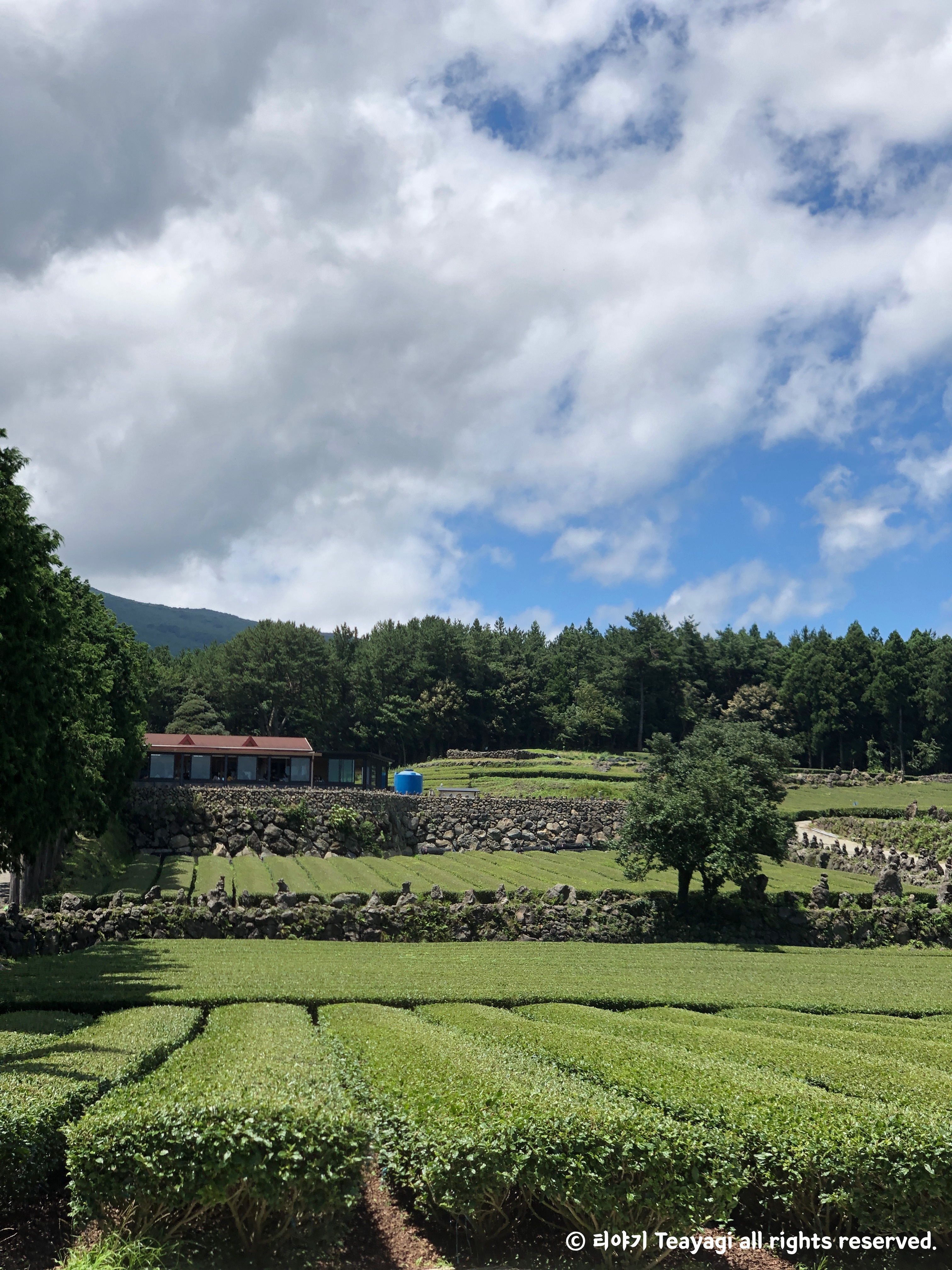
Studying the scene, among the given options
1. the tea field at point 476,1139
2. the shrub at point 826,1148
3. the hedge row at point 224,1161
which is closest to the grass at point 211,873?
the tea field at point 476,1139

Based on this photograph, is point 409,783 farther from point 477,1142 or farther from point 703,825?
point 477,1142

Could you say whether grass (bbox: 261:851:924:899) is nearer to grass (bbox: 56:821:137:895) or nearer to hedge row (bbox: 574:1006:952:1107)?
grass (bbox: 56:821:137:895)

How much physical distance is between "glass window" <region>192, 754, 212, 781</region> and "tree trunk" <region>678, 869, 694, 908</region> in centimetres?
3612

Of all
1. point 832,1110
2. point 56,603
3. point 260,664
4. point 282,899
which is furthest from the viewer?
point 260,664

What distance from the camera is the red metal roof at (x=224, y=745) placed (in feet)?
A: 188

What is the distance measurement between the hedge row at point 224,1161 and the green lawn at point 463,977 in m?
9.64

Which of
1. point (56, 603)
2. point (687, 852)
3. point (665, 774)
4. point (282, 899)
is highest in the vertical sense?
point (56, 603)

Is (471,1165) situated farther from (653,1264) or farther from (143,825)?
(143,825)

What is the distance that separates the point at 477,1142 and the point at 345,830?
42631 millimetres

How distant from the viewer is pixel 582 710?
100062 mm

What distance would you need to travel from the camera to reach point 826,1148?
7.04m

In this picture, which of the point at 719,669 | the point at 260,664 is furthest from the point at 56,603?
the point at 719,669

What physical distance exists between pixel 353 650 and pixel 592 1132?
11040 cm

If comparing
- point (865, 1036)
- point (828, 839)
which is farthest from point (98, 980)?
point (828, 839)
